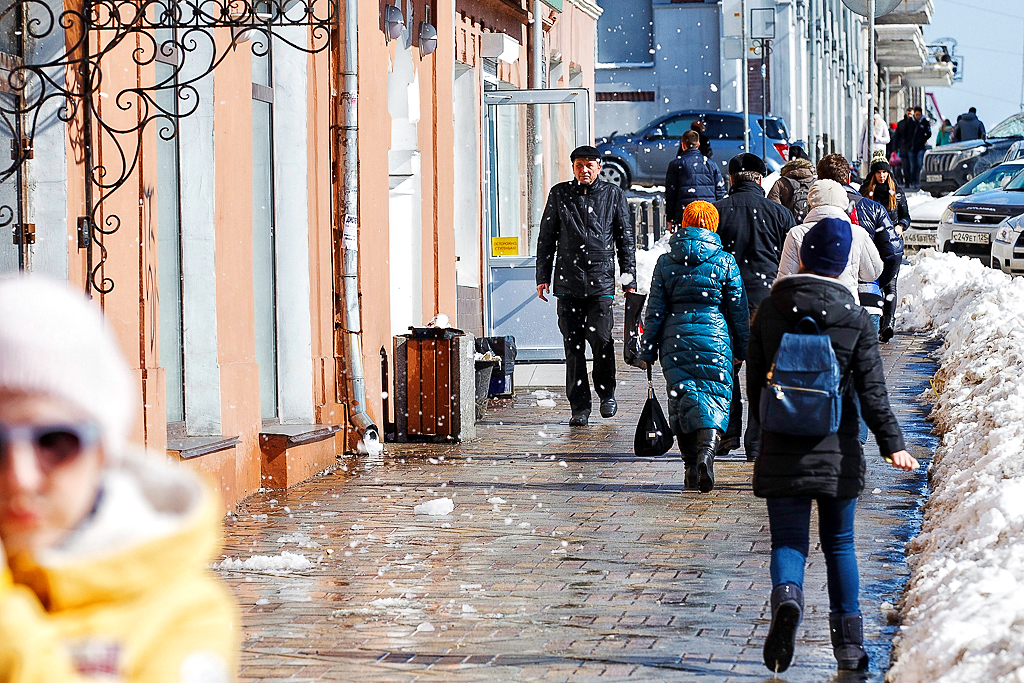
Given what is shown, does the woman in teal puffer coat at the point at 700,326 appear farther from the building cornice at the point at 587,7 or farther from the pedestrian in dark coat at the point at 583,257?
the building cornice at the point at 587,7

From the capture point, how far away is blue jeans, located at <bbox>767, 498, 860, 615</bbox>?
16.7ft

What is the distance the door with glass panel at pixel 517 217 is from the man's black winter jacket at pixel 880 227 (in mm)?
2520

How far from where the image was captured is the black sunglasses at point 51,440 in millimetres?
1476

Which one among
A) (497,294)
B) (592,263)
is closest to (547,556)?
(592,263)

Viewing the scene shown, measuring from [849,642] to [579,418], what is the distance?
655cm

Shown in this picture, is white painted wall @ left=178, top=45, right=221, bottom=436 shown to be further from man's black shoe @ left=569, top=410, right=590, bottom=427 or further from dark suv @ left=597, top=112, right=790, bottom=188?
dark suv @ left=597, top=112, right=790, bottom=188

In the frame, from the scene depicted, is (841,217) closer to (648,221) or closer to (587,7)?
(587,7)

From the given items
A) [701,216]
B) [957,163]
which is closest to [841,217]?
[701,216]

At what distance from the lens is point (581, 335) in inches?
457

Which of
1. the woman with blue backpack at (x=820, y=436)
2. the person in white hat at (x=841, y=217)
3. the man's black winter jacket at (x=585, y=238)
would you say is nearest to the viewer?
the woman with blue backpack at (x=820, y=436)

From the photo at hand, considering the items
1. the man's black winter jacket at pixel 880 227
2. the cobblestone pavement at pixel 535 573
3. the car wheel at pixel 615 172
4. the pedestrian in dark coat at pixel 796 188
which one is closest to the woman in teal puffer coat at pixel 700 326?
the cobblestone pavement at pixel 535 573

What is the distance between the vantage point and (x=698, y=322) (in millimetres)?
8602

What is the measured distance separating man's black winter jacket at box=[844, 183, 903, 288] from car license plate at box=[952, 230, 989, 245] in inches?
371

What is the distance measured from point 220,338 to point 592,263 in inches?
138
